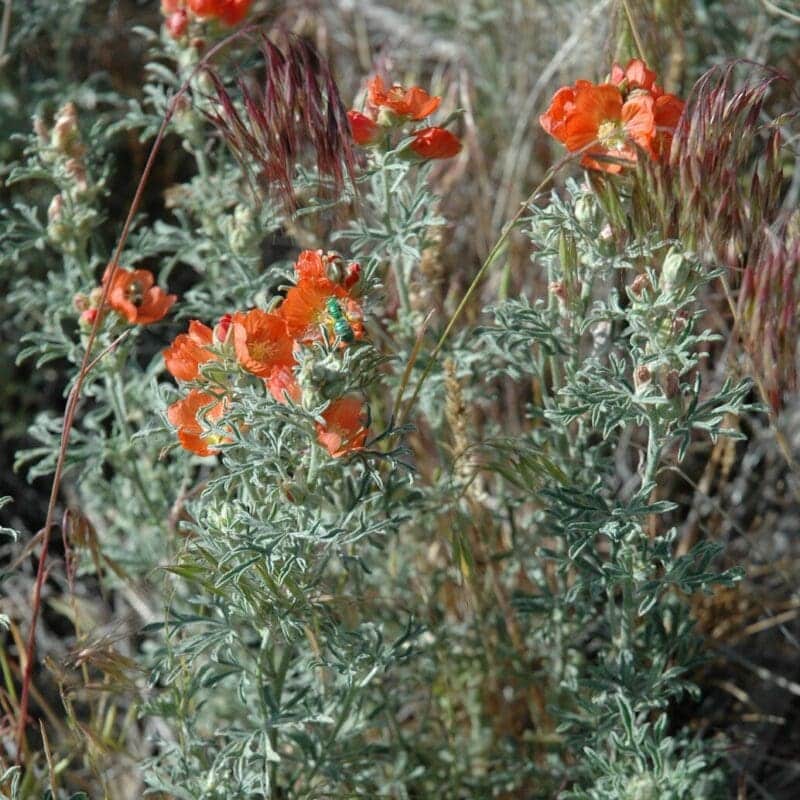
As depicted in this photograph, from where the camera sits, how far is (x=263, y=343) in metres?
1.72

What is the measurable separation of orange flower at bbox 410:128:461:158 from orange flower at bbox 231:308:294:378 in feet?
1.54

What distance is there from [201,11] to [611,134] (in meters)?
0.97

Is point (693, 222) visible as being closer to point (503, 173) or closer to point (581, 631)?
point (581, 631)

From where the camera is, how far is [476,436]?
2434 mm

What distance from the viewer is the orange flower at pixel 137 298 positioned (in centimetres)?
214

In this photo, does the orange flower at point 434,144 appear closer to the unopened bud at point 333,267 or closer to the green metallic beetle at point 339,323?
the unopened bud at point 333,267

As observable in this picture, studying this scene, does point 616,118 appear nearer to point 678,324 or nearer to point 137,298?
point 678,324

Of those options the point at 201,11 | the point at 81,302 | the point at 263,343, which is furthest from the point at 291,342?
the point at 201,11

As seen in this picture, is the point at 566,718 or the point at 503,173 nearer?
the point at 566,718

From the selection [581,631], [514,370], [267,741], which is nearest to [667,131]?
[514,370]

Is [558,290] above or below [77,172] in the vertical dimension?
below

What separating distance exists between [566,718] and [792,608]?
0.97 metres

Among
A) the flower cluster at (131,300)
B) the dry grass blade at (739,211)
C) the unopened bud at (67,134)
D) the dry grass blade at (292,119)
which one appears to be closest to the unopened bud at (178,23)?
the unopened bud at (67,134)

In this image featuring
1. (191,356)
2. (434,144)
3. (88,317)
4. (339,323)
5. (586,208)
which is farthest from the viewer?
(88,317)
